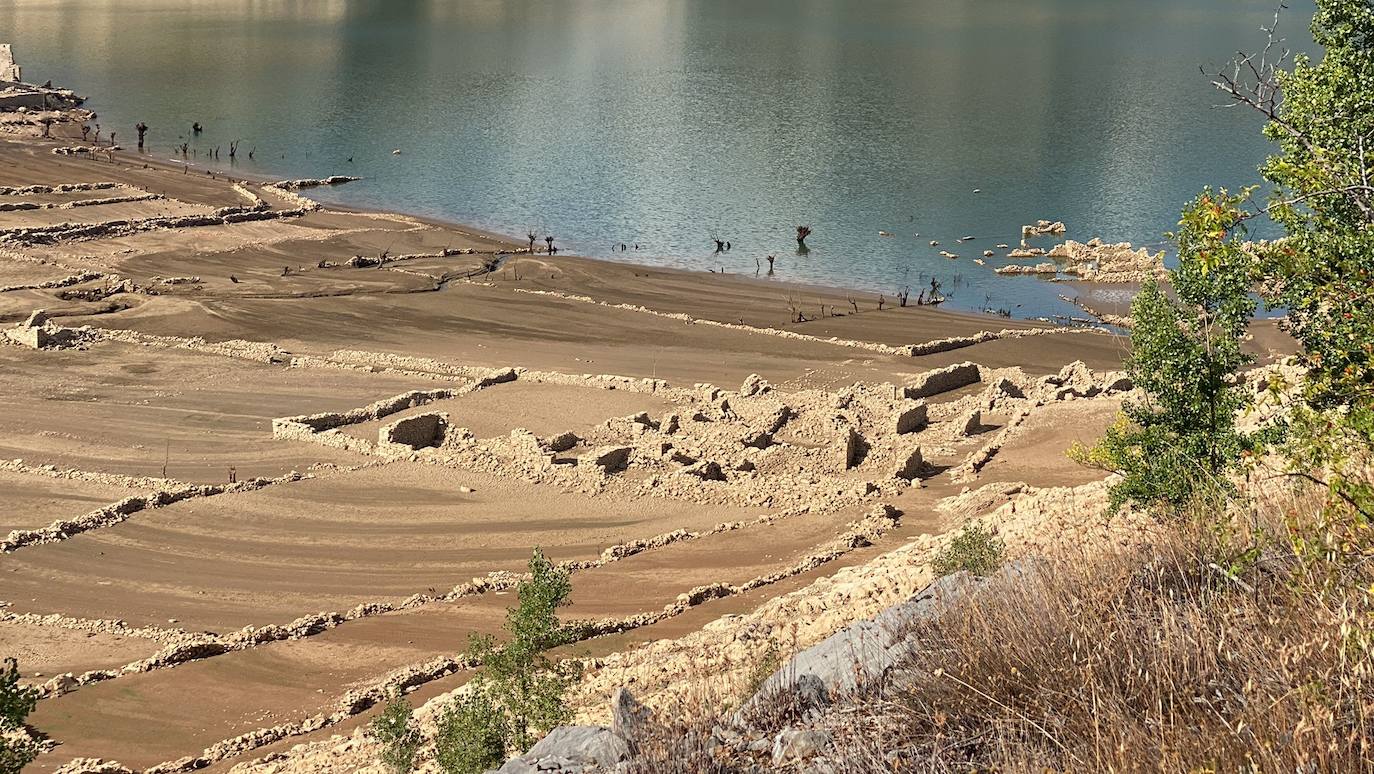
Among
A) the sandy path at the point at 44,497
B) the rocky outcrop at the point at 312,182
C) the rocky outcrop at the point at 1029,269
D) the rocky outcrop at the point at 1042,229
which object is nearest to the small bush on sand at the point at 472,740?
the sandy path at the point at 44,497

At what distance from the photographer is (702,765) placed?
8734mm

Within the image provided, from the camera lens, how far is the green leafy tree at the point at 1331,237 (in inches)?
398

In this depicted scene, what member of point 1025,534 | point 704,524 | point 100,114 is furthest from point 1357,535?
point 100,114

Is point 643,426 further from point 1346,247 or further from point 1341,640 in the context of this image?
point 1341,640

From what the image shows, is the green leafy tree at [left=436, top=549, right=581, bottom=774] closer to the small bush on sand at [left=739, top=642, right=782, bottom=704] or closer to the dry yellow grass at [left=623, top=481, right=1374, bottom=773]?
the small bush on sand at [left=739, top=642, right=782, bottom=704]

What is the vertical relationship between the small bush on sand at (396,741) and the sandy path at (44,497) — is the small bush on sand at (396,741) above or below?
above

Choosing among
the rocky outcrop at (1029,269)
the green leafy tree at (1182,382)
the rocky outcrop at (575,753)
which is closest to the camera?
the rocky outcrop at (575,753)

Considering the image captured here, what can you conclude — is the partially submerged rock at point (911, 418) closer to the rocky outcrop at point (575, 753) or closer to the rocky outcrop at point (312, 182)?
the rocky outcrop at point (575, 753)

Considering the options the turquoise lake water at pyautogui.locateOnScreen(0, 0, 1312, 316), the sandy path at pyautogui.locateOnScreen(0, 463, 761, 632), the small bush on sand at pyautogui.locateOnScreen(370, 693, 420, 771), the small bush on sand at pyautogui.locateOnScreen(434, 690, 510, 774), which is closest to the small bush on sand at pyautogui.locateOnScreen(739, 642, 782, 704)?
the small bush on sand at pyautogui.locateOnScreen(434, 690, 510, 774)

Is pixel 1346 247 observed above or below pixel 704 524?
above

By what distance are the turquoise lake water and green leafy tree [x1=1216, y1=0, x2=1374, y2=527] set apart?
37.5 metres

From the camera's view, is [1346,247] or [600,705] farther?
[600,705]

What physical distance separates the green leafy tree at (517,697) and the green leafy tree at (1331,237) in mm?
8720

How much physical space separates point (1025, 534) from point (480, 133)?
73.9 meters
